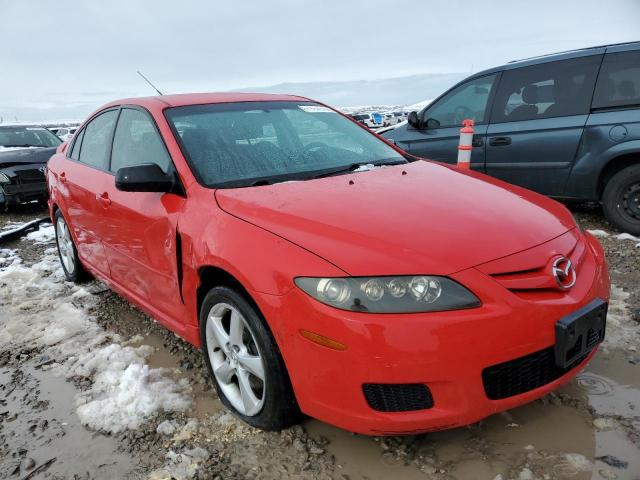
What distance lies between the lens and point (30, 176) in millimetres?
7664

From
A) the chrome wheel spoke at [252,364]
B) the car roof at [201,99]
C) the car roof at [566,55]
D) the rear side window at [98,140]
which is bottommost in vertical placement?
the chrome wheel spoke at [252,364]

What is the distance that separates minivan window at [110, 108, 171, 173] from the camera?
2.84 metres

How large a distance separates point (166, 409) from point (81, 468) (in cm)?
44

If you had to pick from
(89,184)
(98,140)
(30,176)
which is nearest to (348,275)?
(89,184)

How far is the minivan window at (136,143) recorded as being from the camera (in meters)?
2.84

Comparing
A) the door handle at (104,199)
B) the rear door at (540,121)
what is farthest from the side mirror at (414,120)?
the door handle at (104,199)

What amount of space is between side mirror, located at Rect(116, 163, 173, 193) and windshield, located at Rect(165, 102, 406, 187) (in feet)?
0.53

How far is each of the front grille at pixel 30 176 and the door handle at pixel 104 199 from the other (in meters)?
5.27

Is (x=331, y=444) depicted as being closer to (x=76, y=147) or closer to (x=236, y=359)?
(x=236, y=359)

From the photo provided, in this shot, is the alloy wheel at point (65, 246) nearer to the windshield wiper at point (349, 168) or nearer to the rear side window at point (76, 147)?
the rear side window at point (76, 147)

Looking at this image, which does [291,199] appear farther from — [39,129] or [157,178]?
[39,129]

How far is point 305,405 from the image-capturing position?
1.96 meters

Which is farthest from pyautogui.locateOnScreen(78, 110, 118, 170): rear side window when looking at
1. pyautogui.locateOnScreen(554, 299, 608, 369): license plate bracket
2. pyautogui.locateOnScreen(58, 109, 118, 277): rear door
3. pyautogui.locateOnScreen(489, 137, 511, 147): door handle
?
pyautogui.locateOnScreen(489, 137, 511, 147): door handle

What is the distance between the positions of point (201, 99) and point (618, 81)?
12.6 ft
